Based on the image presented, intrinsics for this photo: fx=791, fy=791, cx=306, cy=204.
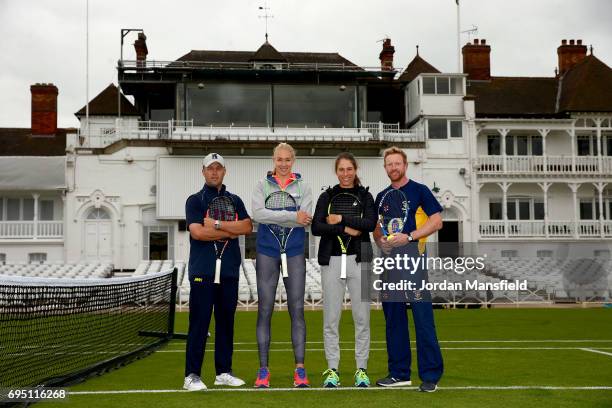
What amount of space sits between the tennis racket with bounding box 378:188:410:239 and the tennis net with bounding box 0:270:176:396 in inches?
154

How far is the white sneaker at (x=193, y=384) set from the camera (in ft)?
27.1

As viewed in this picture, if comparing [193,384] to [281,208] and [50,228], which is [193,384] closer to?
[281,208]

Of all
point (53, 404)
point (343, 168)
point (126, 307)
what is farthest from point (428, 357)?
point (126, 307)

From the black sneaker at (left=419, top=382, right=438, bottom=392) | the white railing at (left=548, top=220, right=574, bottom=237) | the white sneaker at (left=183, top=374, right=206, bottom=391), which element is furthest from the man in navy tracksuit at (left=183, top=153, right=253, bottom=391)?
the white railing at (left=548, top=220, right=574, bottom=237)

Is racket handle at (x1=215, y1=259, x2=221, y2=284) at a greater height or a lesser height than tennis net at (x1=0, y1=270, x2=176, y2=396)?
greater

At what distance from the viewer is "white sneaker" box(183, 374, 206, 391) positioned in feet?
27.1

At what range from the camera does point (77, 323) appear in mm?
12602

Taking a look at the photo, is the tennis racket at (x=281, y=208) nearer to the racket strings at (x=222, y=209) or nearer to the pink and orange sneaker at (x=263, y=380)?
the racket strings at (x=222, y=209)

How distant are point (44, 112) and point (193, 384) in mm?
46031

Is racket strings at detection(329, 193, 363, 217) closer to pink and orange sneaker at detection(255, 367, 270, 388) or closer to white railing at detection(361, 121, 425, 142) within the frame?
pink and orange sneaker at detection(255, 367, 270, 388)

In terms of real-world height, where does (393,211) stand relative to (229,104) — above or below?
below

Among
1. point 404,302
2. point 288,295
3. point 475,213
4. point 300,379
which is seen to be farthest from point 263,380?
point 475,213

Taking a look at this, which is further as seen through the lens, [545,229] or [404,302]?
[545,229]

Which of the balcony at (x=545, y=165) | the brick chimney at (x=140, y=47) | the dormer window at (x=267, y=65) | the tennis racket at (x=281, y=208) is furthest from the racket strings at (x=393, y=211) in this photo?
the brick chimney at (x=140, y=47)
